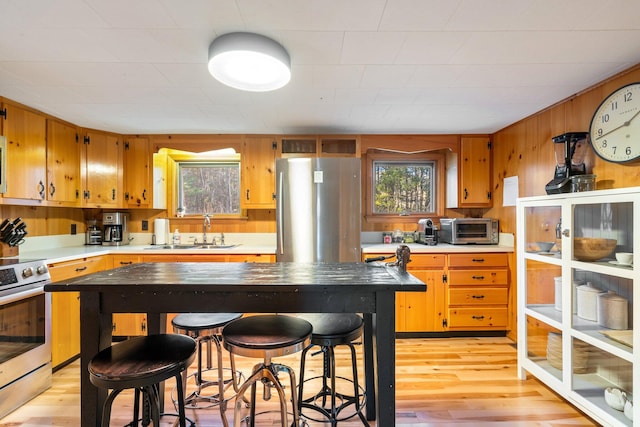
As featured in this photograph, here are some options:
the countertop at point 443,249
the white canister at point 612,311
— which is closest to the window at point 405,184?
the countertop at point 443,249

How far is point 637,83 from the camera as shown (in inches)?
75.0

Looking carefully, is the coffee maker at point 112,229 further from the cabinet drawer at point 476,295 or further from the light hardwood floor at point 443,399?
the cabinet drawer at point 476,295

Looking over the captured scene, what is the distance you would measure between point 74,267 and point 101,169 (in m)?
1.16

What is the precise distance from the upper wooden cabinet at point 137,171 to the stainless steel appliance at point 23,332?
134 cm

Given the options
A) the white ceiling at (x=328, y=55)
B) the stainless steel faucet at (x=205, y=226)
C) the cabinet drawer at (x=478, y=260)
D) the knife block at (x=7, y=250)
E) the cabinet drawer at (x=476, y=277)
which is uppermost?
the white ceiling at (x=328, y=55)

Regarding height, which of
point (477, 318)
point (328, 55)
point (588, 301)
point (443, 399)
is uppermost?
point (328, 55)

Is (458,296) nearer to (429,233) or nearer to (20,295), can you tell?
(429,233)

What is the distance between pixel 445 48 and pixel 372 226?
229 centimetres

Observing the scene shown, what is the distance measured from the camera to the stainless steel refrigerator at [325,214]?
3.08 metres

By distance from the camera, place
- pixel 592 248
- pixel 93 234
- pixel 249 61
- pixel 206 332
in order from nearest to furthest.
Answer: pixel 249 61, pixel 206 332, pixel 592 248, pixel 93 234

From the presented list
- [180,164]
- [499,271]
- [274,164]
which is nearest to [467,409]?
[499,271]

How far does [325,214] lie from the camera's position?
121 inches

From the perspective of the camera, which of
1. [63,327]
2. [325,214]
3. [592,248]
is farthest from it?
[325,214]

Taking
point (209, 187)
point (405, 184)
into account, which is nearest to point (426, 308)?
point (405, 184)
